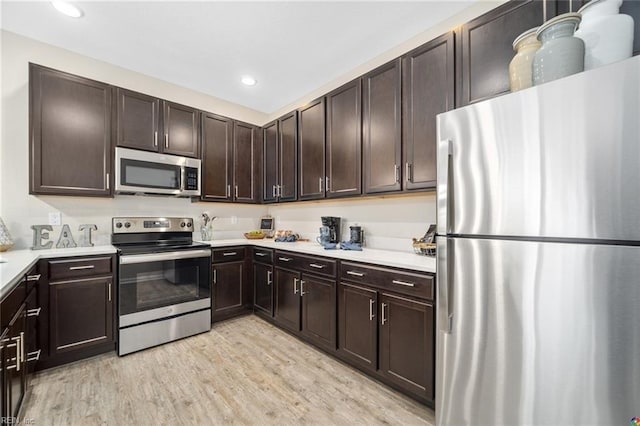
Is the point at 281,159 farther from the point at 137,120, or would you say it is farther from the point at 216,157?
the point at 137,120

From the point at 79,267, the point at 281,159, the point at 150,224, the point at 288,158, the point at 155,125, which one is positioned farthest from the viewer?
the point at 281,159

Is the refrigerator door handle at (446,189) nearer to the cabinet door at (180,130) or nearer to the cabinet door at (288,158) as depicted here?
the cabinet door at (288,158)

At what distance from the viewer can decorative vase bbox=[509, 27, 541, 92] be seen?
4.33 feet

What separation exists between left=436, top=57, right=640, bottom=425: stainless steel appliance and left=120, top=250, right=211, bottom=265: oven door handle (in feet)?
7.94

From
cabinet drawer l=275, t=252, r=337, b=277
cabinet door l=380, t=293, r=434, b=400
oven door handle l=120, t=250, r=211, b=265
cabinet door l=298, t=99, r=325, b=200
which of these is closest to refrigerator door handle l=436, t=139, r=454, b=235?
cabinet door l=380, t=293, r=434, b=400

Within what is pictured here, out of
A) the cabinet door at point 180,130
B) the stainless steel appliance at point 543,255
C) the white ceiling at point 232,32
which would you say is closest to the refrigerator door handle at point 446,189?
the stainless steel appliance at point 543,255

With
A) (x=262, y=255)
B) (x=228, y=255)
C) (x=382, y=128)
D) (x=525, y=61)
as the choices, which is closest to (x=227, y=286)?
(x=228, y=255)

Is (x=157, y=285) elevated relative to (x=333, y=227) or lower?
lower

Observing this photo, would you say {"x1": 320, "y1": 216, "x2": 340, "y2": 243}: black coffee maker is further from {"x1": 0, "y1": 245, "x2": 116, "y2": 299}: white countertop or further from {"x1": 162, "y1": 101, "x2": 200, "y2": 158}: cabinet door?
{"x1": 0, "y1": 245, "x2": 116, "y2": 299}: white countertop

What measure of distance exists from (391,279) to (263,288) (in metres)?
1.78

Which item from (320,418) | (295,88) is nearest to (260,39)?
(295,88)

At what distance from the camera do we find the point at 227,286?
310 centimetres

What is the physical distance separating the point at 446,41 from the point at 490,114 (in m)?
1.04

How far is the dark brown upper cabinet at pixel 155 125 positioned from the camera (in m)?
2.69
